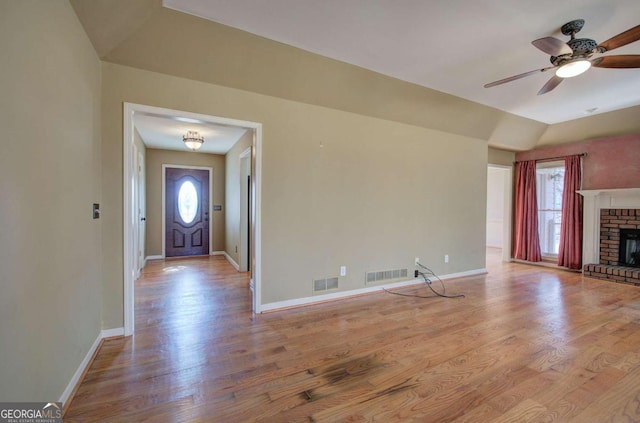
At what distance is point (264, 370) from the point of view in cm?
213

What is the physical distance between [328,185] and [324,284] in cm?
128

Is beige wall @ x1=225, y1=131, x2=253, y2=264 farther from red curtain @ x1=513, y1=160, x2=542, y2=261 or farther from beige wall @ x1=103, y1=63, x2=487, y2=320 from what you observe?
red curtain @ x1=513, y1=160, x2=542, y2=261

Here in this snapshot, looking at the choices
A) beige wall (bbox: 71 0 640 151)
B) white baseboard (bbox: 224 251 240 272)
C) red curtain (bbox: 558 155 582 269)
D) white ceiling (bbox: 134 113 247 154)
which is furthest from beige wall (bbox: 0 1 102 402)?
red curtain (bbox: 558 155 582 269)

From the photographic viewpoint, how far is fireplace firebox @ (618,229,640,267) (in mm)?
4848

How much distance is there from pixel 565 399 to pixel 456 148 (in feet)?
12.9

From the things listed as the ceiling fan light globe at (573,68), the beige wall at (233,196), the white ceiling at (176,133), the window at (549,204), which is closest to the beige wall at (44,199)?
the white ceiling at (176,133)

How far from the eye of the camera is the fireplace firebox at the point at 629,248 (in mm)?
4848

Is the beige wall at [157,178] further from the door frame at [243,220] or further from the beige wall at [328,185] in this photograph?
the beige wall at [328,185]

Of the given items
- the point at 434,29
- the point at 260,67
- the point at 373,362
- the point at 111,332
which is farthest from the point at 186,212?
the point at 434,29

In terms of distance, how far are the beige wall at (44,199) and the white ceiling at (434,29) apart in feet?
3.36

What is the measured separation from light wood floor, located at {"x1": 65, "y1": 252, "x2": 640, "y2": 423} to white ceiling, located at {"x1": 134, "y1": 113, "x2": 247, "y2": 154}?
256 cm

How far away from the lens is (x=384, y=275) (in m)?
4.21

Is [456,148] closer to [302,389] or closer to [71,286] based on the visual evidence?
[302,389]

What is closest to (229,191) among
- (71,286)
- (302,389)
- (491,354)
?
(71,286)
